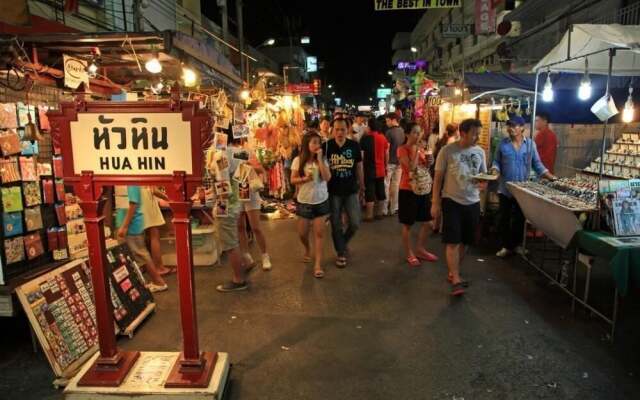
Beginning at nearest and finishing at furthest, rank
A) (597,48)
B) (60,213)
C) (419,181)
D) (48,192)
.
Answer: (48,192) < (60,213) < (597,48) < (419,181)

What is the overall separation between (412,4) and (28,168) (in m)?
8.76

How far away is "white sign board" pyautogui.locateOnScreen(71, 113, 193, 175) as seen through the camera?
2.97 metres

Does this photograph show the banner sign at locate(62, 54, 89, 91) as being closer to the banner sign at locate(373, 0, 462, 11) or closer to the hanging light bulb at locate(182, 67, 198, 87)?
the hanging light bulb at locate(182, 67, 198, 87)

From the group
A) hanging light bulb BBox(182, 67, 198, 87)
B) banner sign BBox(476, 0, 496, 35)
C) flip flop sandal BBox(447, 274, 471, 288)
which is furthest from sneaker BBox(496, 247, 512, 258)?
banner sign BBox(476, 0, 496, 35)

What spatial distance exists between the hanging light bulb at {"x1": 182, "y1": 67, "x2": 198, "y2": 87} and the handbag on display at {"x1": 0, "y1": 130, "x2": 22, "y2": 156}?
2.59 m

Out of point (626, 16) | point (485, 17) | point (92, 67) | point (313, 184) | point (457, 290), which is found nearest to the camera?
point (92, 67)

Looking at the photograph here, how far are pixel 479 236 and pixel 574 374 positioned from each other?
4.13 meters

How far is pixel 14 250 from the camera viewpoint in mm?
3961

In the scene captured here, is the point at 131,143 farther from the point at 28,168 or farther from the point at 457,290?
the point at 457,290

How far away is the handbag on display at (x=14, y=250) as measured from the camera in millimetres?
3891

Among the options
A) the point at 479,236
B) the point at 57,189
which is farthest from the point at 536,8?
the point at 57,189

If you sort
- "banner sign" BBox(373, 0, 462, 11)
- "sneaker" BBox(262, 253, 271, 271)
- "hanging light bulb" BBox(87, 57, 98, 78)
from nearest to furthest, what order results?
"hanging light bulb" BBox(87, 57, 98, 78) → "sneaker" BBox(262, 253, 271, 271) → "banner sign" BBox(373, 0, 462, 11)

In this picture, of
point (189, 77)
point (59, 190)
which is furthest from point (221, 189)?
point (189, 77)

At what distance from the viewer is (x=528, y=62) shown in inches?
591
